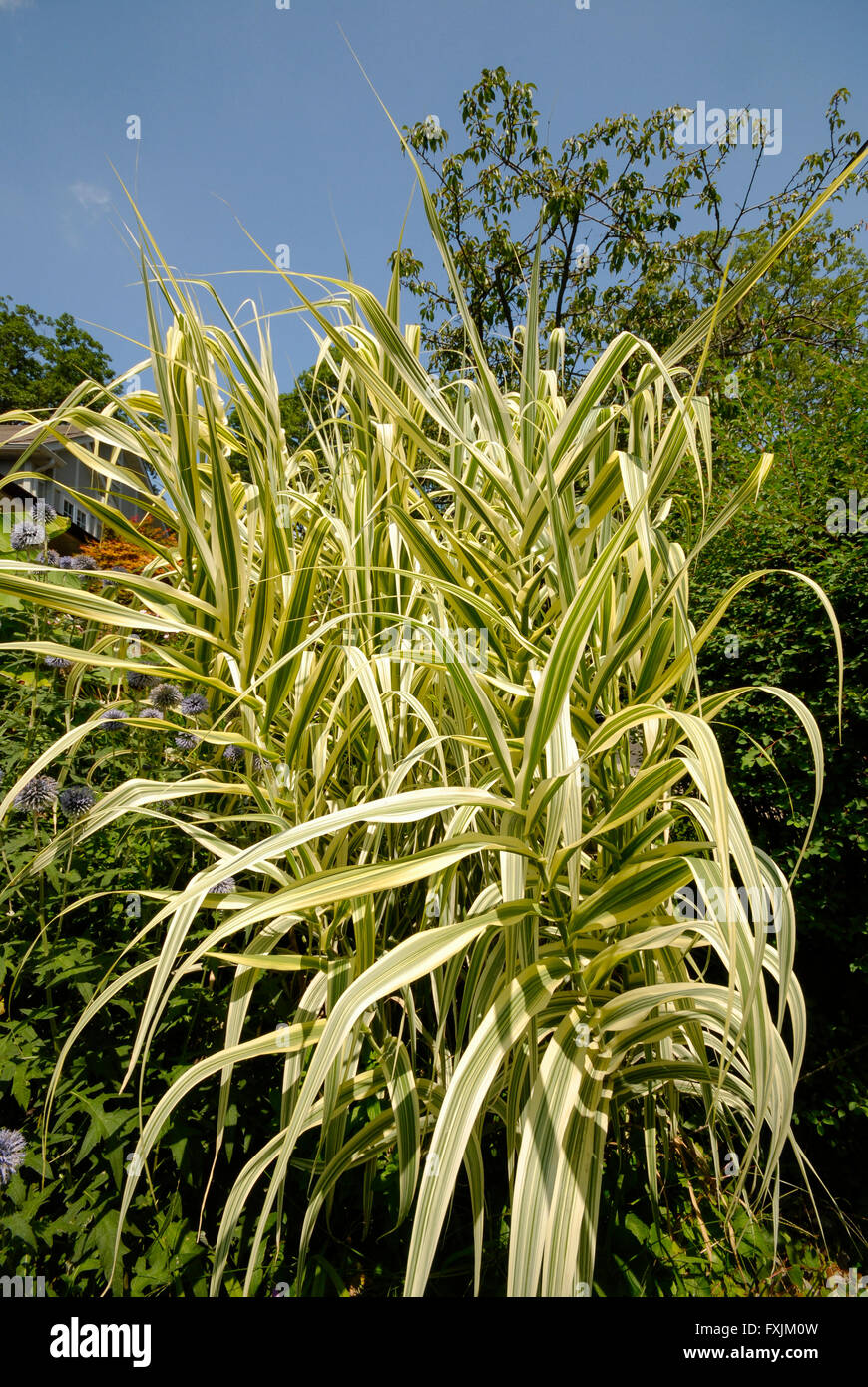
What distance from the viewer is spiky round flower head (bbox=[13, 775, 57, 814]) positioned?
47.6 inches

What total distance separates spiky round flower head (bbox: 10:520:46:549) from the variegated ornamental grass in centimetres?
35

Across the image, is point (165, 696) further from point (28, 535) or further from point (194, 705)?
point (28, 535)

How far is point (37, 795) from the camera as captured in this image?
3.97ft

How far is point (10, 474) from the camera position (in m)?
1.05

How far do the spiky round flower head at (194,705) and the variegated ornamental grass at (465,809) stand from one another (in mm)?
88

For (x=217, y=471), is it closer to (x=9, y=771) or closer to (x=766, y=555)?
(x=9, y=771)

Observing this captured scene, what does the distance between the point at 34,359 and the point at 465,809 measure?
31.8 m

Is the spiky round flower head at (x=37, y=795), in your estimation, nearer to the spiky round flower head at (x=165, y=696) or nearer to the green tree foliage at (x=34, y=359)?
the spiky round flower head at (x=165, y=696)

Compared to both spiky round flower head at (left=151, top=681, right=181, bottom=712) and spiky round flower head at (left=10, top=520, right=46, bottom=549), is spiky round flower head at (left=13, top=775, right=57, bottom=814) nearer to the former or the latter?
spiky round flower head at (left=151, top=681, right=181, bottom=712)

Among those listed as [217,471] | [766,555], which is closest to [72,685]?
[217,471]

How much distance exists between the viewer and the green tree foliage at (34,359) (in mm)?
24094
